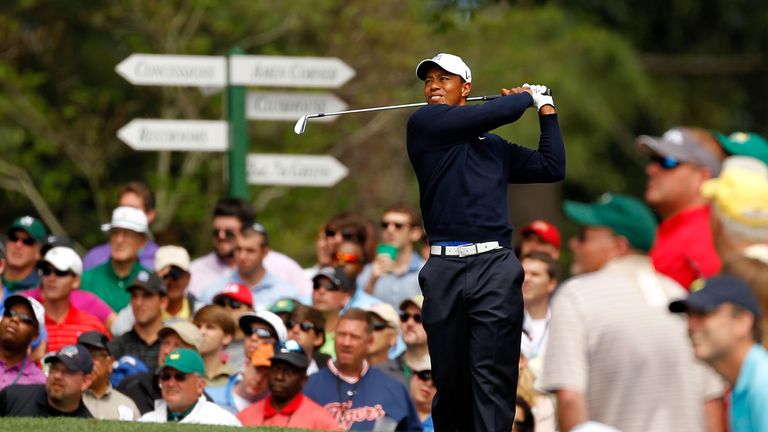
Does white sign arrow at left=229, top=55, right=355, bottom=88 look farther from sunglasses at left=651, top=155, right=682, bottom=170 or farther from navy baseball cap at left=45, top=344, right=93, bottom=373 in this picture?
sunglasses at left=651, top=155, right=682, bottom=170

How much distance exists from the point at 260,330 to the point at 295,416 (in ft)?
3.03

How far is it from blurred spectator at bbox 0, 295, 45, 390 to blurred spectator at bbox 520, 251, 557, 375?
3124 mm

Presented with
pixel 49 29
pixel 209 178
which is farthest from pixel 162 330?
pixel 49 29

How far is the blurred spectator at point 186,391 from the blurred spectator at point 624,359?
4.17m

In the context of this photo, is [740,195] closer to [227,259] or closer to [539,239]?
[539,239]

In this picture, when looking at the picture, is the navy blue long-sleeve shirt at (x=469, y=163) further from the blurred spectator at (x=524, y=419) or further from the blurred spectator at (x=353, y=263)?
the blurred spectator at (x=353, y=263)

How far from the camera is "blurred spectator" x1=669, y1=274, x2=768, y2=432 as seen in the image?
6133mm

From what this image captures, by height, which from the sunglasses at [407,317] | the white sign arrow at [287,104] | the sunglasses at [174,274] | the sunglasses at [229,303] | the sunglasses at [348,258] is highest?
Result: the white sign arrow at [287,104]

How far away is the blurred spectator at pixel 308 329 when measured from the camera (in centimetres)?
1142

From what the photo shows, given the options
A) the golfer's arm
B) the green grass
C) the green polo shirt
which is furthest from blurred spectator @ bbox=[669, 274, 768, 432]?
the green polo shirt

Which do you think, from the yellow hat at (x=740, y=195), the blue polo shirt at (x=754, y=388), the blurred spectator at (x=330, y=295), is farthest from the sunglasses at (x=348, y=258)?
the blue polo shirt at (x=754, y=388)

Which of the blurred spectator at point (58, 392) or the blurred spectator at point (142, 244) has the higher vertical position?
the blurred spectator at point (142, 244)

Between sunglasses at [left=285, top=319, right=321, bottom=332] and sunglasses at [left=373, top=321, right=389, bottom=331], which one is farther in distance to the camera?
sunglasses at [left=373, top=321, right=389, bottom=331]

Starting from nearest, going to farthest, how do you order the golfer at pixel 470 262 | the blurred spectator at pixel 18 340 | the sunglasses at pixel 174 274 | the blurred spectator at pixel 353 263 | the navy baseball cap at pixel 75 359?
the golfer at pixel 470 262 → the navy baseball cap at pixel 75 359 → the blurred spectator at pixel 18 340 → the sunglasses at pixel 174 274 → the blurred spectator at pixel 353 263
